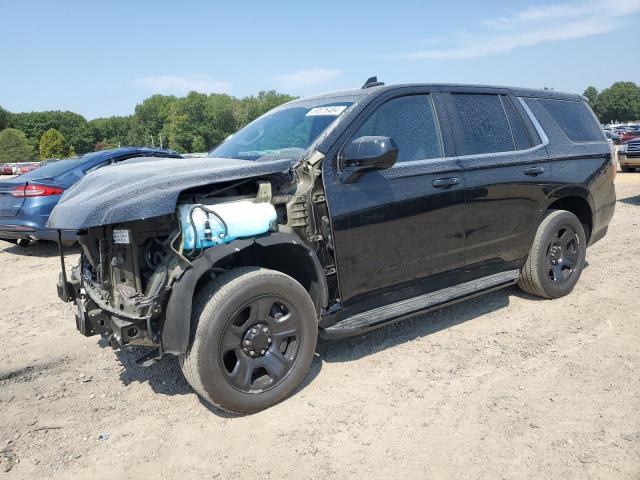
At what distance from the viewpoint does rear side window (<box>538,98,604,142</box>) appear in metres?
4.91

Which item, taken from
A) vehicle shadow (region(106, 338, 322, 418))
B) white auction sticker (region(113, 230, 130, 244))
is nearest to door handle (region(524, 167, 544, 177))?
vehicle shadow (region(106, 338, 322, 418))

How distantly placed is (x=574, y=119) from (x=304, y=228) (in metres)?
3.39

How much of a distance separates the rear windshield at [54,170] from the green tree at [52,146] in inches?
3921

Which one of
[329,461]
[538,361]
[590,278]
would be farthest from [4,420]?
[590,278]

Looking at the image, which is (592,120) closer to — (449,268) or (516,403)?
(449,268)

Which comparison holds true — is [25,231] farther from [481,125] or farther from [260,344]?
[481,125]

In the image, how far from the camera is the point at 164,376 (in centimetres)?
369

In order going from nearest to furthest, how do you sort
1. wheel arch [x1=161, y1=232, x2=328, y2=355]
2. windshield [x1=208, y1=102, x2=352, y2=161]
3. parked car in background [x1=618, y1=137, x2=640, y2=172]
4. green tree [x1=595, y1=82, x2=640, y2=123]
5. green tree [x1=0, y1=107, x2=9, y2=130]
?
wheel arch [x1=161, y1=232, x2=328, y2=355] < windshield [x1=208, y1=102, x2=352, y2=161] < parked car in background [x1=618, y1=137, x2=640, y2=172] < green tree [x1=0, y1=107, x2=9, y2=130] < green tree [x1=595, y1=82, x2=640, y2=123]

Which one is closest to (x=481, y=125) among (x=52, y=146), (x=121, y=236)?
(x=121, y=236)

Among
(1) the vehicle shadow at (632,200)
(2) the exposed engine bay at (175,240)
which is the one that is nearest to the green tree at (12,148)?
(1) the vehicle shadow at (632,200)

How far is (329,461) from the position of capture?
2.67 metres

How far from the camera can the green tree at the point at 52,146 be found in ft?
314

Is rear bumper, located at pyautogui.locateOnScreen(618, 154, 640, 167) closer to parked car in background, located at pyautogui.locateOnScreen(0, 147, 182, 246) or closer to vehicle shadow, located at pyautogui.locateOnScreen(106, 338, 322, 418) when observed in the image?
parked car in background, located at pyautogui.locateOnScreen(0, 147, 182, 246)

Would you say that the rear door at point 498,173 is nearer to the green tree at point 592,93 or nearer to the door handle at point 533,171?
the door handle at point 533,171
